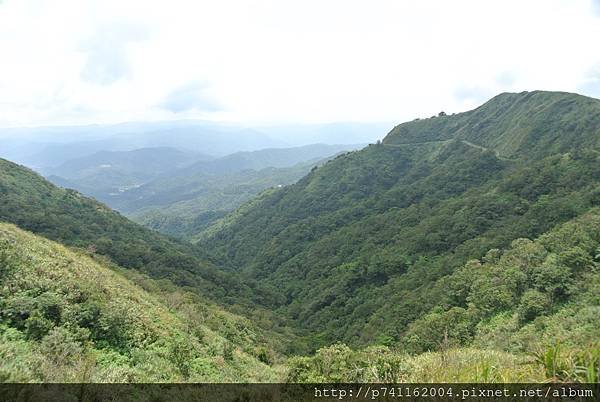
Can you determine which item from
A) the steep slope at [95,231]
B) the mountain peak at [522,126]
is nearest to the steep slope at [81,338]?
the steep slope at [95,231]

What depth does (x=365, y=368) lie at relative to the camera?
9711 millimetres

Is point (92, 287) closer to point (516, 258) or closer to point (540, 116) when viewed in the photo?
point (516, 258)

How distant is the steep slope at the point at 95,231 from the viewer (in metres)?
54.3

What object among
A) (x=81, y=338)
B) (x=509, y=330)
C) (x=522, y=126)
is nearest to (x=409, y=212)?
(x=522, y=126)

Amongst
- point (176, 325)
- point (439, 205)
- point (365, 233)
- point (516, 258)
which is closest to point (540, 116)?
point (439, 205)

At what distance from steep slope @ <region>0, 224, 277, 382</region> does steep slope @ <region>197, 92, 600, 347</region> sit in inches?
1164

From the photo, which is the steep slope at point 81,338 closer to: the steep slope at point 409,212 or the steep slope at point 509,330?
the steep slope at point 509,330

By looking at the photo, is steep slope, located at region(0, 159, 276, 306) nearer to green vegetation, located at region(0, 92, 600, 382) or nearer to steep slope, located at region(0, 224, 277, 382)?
green vegetation, located at region(0, 92, 600, 382)

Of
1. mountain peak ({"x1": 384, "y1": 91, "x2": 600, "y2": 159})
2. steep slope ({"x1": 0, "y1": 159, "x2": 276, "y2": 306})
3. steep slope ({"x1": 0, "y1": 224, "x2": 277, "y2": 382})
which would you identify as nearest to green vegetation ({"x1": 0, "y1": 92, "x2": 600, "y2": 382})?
steep slope ({"x1": 0, "y1": 224, "x2": 277, "y2": 382})

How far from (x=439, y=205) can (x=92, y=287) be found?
8387cm

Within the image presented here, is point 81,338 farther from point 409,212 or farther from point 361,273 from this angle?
point 409,212

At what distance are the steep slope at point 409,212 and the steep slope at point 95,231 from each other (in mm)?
15991

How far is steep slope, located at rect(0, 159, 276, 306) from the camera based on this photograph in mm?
54344

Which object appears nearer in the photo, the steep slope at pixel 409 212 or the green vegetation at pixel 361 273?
the green vegetation at pixel 361 273
